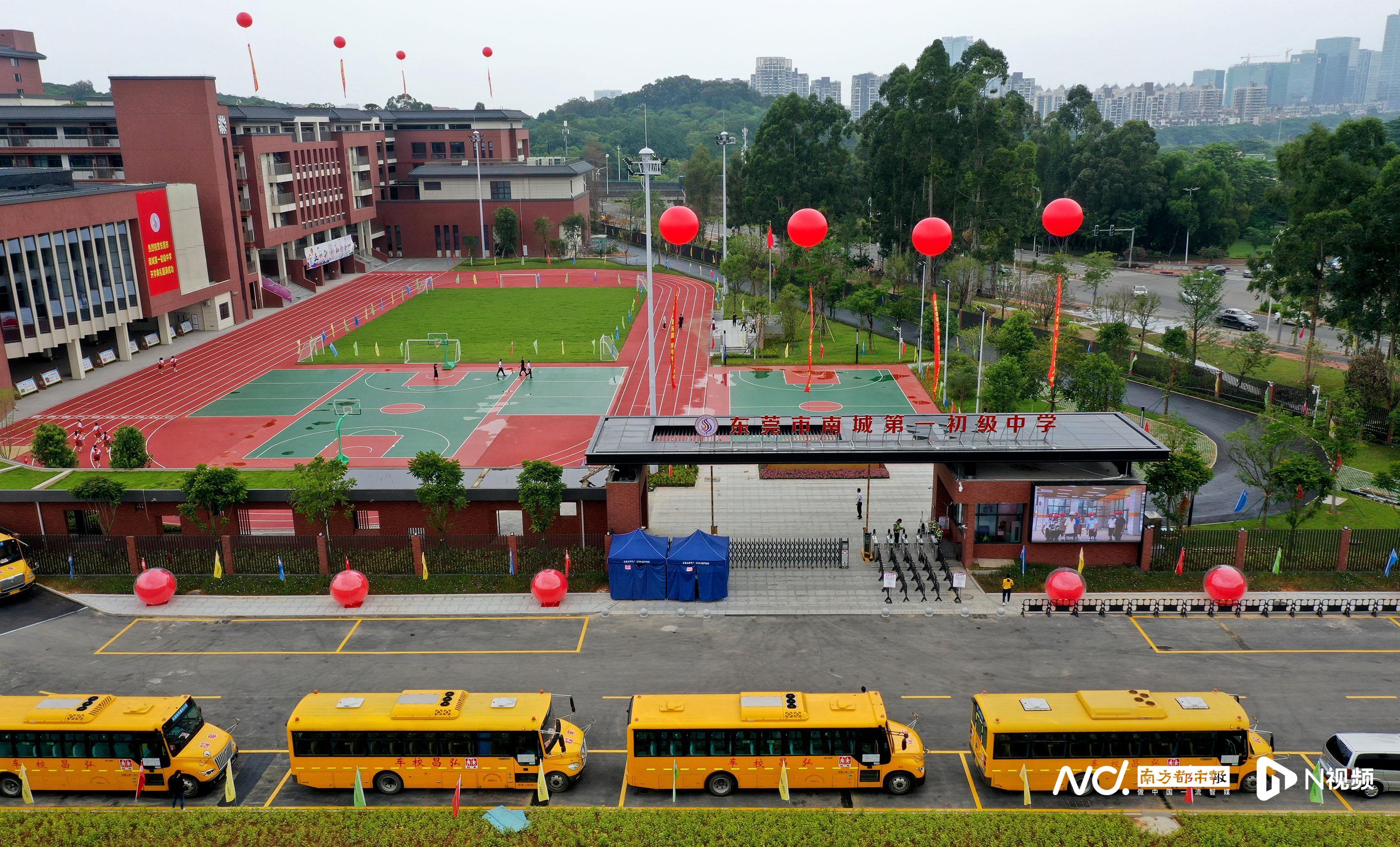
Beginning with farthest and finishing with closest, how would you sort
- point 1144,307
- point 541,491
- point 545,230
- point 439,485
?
point 545,230 < point 1144,307 < point 439,485 < point 541,491

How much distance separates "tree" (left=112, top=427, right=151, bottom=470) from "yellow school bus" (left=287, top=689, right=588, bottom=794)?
20.3m

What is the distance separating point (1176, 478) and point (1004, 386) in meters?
11.0

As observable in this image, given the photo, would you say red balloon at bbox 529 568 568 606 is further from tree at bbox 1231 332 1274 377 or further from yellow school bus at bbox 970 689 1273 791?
tree at bbox 1231 332 1274 377

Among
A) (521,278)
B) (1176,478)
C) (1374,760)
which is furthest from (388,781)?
(521,278)

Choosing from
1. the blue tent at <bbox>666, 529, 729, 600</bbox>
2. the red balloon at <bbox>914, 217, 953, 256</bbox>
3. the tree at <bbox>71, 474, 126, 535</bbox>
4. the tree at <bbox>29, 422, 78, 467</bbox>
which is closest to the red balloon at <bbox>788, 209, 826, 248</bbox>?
the red balloon at <bbox>914, 217, 953, 256</bbox>

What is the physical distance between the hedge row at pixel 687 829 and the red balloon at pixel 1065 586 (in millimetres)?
8252

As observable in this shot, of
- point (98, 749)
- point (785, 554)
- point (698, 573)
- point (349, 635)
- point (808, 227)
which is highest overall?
point (808, 227)

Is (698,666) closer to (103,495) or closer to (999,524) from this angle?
(999,524)

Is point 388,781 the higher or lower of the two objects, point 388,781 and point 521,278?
the lower

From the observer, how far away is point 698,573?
2806 centimetres

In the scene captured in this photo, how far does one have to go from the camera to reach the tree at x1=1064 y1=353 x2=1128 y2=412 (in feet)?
127

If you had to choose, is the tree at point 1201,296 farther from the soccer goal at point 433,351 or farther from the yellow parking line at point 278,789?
the yellow parking line at point 278,789

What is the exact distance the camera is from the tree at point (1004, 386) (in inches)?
1586

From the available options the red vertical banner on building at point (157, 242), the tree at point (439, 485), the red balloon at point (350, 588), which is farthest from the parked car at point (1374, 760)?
the red vertical banner on building at point (157, 242)
